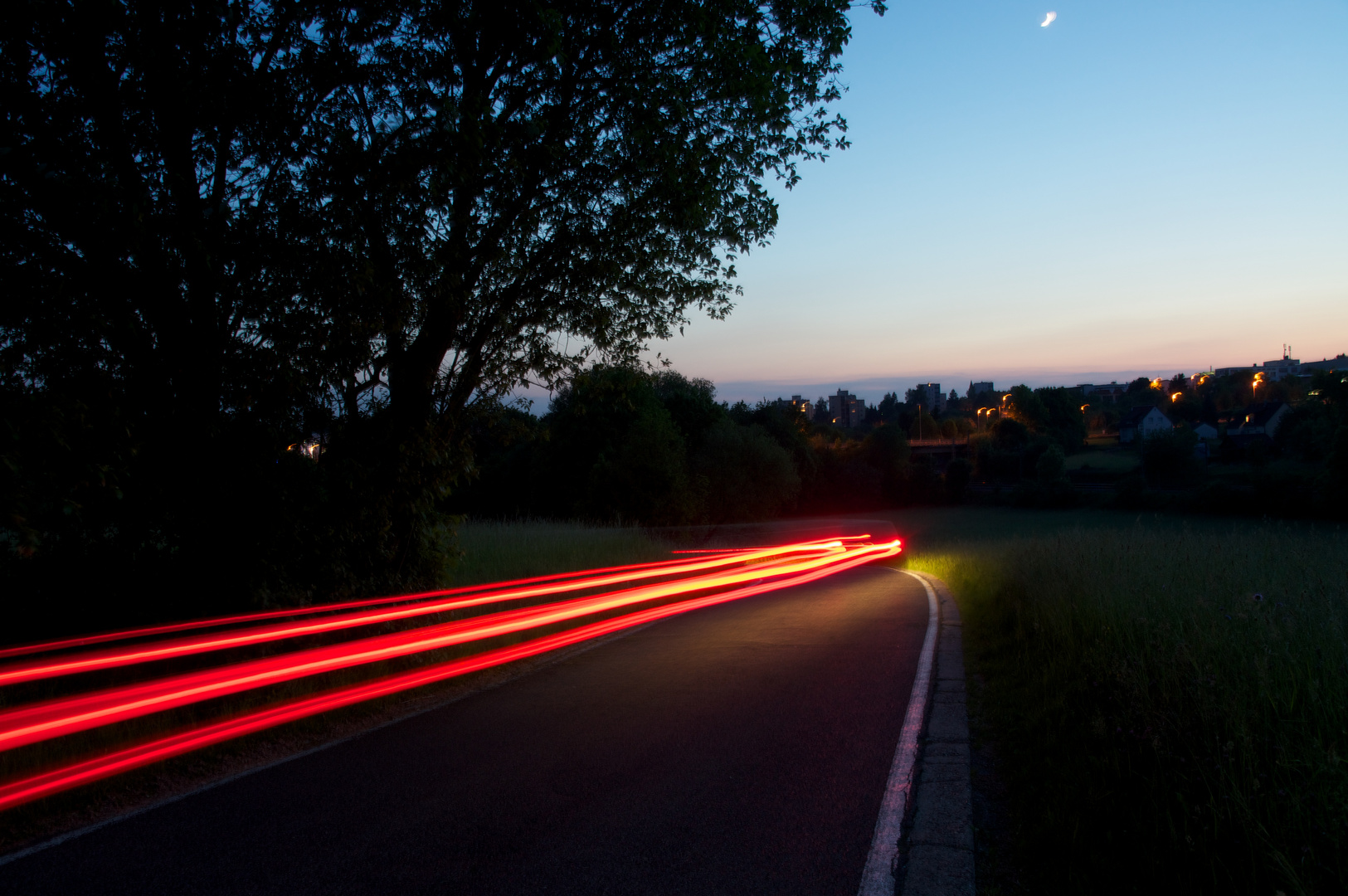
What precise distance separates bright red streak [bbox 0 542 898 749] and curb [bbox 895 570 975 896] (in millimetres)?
5151

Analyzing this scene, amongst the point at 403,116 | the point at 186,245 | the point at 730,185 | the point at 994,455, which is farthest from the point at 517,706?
the point at 994,455

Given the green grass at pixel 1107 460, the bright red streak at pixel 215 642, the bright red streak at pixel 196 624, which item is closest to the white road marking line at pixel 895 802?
the bright red streak at pixel 215 642

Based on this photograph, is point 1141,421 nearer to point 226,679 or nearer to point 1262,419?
point 1262,419

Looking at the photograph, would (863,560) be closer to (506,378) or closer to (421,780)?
(506,378)

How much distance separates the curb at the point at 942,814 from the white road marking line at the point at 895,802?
0.06 metres

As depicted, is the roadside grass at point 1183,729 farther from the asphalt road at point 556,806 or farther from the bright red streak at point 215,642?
the bright red streak at point 215,642

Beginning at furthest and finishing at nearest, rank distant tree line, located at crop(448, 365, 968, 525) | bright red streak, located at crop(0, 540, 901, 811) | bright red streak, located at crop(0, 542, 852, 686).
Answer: distant tree line, located at crop(448, 365, 968, 525) → bright red streak, located at crop(0, 542, 852, 686) → bright red streak, located at crop(0, 540, 901, 811)

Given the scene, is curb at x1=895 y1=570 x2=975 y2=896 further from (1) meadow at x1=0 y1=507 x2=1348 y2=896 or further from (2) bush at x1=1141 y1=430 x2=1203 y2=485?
(2) bush at x1=1141 y1=430 x2=1203 y2=485

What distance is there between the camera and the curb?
4039 millimetres

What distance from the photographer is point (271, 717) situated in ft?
22.8

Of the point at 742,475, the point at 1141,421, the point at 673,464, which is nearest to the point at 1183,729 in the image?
the point at 673,464

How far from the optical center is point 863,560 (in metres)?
32.5

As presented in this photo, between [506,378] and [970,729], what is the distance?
772 centimetres

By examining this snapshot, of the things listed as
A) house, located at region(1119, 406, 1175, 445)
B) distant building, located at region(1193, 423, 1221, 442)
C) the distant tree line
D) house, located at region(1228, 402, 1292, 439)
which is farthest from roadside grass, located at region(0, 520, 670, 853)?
house, located at region(1119, 406, 1175, 445)
